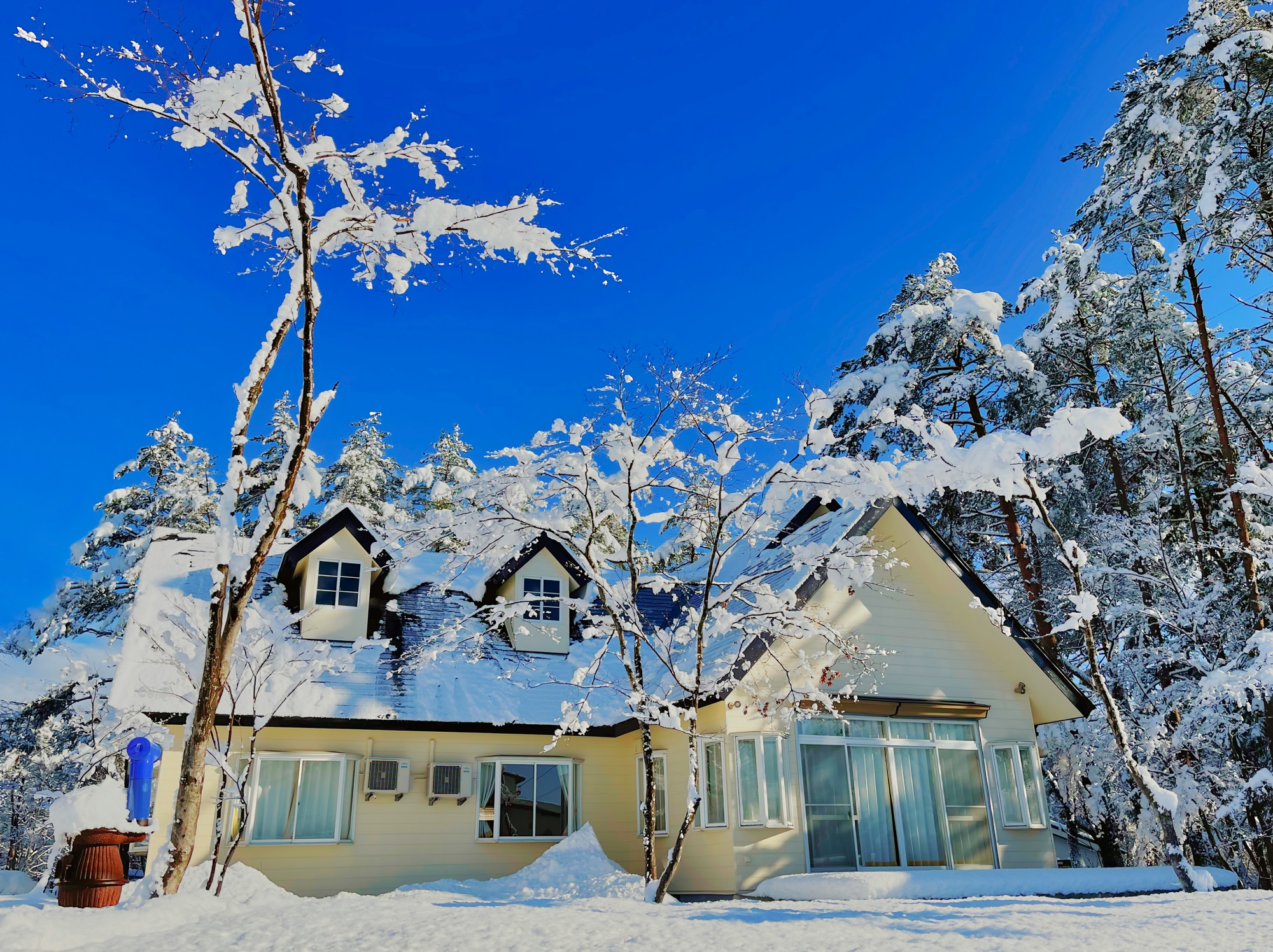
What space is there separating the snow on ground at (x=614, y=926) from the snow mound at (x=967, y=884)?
7.23 feet

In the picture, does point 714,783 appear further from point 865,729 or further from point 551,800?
point 551,800

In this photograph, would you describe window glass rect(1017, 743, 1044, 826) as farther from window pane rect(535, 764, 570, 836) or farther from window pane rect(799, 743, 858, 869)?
window pane rect(535, 764, 570, 836)

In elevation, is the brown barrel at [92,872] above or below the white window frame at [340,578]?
below

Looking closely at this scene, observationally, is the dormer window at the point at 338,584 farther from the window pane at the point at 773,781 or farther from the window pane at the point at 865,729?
the window pane at the point at 865,729

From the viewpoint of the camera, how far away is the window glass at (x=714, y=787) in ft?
35.1

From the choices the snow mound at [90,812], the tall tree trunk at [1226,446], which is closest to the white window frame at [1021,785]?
the tall tree trunk at [1226,446]

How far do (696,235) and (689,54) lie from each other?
3683 millimetres

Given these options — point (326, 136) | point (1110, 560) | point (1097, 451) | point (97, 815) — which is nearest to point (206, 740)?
point (97, 815)

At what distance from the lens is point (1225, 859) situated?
44.6 ft

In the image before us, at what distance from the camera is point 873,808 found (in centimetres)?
1144

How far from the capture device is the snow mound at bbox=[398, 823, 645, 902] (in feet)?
32.0

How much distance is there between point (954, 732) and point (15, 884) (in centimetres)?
1377

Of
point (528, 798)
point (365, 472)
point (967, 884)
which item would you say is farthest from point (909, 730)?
point (365, 472)

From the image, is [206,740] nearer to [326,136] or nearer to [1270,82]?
[326,136]
